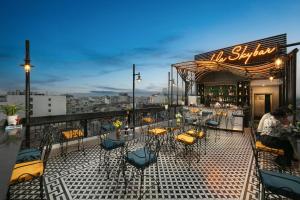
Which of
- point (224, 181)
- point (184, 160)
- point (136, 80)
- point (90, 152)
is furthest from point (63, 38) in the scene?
point (224, 181)

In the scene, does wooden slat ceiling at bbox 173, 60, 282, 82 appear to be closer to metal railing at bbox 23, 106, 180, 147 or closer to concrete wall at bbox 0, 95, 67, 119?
metal railing at bbox 23, 106, 180, 147

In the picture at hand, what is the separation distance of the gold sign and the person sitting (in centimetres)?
861

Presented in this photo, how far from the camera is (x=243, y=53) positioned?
36.1 ft

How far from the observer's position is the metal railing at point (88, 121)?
4.01 m

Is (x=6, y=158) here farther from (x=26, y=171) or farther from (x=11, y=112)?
(x=11, y=112)

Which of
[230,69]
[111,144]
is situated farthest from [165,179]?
[230,69]

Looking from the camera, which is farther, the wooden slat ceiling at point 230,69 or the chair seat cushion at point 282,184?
the wooden slat ceiling at point 230,69

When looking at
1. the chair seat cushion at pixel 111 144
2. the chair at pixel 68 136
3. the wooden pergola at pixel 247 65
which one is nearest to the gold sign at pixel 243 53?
the wooden pergola at pixel 247 65

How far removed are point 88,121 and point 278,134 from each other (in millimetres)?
5225

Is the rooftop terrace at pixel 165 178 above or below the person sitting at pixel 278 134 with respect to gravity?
below

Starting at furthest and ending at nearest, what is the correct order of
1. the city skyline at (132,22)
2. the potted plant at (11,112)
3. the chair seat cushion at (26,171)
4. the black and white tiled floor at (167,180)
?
the city skyline at (132,22) → the potted plant at (11,112) → the black and white tiled floor at (167,180) → the chair seat cushion at (26,171)

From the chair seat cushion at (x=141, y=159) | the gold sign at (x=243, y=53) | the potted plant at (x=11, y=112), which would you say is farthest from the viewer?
the gold sign at (x=243, y=53)

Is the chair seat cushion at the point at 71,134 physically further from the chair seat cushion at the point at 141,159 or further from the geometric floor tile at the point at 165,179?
the chair seat cushion at the point at 141,159

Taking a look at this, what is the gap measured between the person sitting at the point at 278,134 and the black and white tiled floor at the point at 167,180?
0.75m
